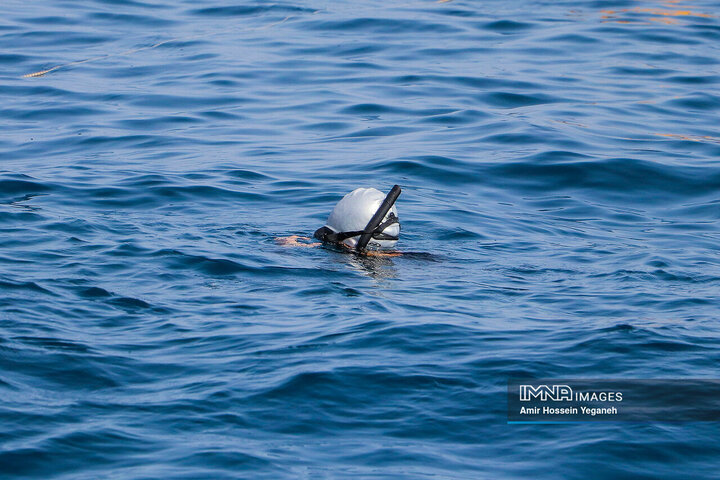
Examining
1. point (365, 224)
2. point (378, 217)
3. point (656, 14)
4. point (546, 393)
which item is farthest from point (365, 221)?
point (656, 14)

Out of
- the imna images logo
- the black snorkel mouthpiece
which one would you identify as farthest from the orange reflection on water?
the imna images logo

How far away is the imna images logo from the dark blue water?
14 cm

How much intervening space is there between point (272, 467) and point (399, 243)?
494 cm

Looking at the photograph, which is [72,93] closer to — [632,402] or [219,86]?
[219,86]

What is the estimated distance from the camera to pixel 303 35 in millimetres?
20578

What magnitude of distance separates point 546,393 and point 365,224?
3121 millimetres

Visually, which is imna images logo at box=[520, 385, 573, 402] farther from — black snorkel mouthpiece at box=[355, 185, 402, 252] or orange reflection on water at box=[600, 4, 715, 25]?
orange reflection on water at box=[600, 4, 715, 25]

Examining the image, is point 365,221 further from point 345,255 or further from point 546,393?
point 546,393

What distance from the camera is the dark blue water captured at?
544 centimetres

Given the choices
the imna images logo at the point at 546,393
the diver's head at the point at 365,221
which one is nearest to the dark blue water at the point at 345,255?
the imna images logo at the point at 546,393

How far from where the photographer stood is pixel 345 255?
8.84 meters

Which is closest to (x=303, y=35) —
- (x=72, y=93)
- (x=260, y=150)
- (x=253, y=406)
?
(x=72, y=93)

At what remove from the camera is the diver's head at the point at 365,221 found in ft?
28.6

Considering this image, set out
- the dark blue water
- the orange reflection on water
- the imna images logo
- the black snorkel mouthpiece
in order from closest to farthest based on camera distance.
A: 1. the dark blue water
2. the imna images logo
3. the black snorkel mouthpiece
4. the orange reflection on water
